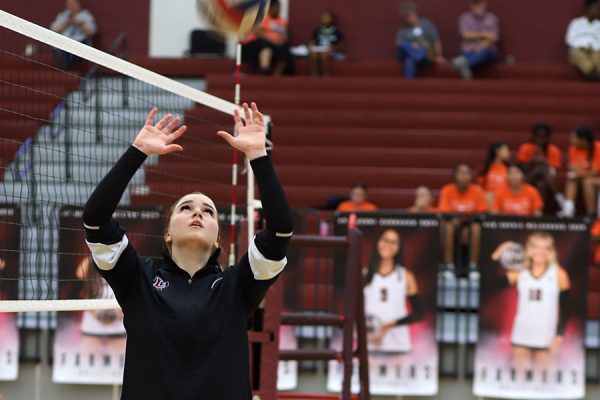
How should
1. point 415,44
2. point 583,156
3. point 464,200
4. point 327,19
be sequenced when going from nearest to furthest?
point 464,200, point 583,156, point 415,44, point 327,19

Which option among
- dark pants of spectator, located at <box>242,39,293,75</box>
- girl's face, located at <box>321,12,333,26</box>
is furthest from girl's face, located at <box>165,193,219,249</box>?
girl's face, located at <box>321,12,333,26</box>

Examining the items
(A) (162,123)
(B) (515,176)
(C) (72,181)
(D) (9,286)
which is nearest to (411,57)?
(B) (515,176)

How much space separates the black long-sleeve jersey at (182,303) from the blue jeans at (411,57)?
12880 mm

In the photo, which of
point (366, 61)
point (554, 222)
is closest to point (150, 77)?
point (554, 222)

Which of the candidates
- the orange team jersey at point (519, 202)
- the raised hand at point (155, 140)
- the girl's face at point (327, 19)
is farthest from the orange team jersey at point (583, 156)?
the raised hand at point (155, 140)

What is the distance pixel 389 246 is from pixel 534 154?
384cm

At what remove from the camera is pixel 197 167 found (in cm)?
1221

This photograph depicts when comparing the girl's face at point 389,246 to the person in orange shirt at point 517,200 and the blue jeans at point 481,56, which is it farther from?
the blue jeans at point 481,56

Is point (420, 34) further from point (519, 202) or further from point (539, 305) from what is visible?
point (539, 305)

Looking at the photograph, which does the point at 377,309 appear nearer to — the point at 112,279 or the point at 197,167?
the point at 197,167

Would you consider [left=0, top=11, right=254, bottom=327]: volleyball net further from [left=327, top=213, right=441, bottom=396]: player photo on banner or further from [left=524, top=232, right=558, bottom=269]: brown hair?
[left=524, top=232, right=558, bottom=269]: brown hair

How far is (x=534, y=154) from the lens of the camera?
46.5 feet

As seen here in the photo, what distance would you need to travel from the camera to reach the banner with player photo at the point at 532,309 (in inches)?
426

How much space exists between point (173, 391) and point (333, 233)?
22.0ft
